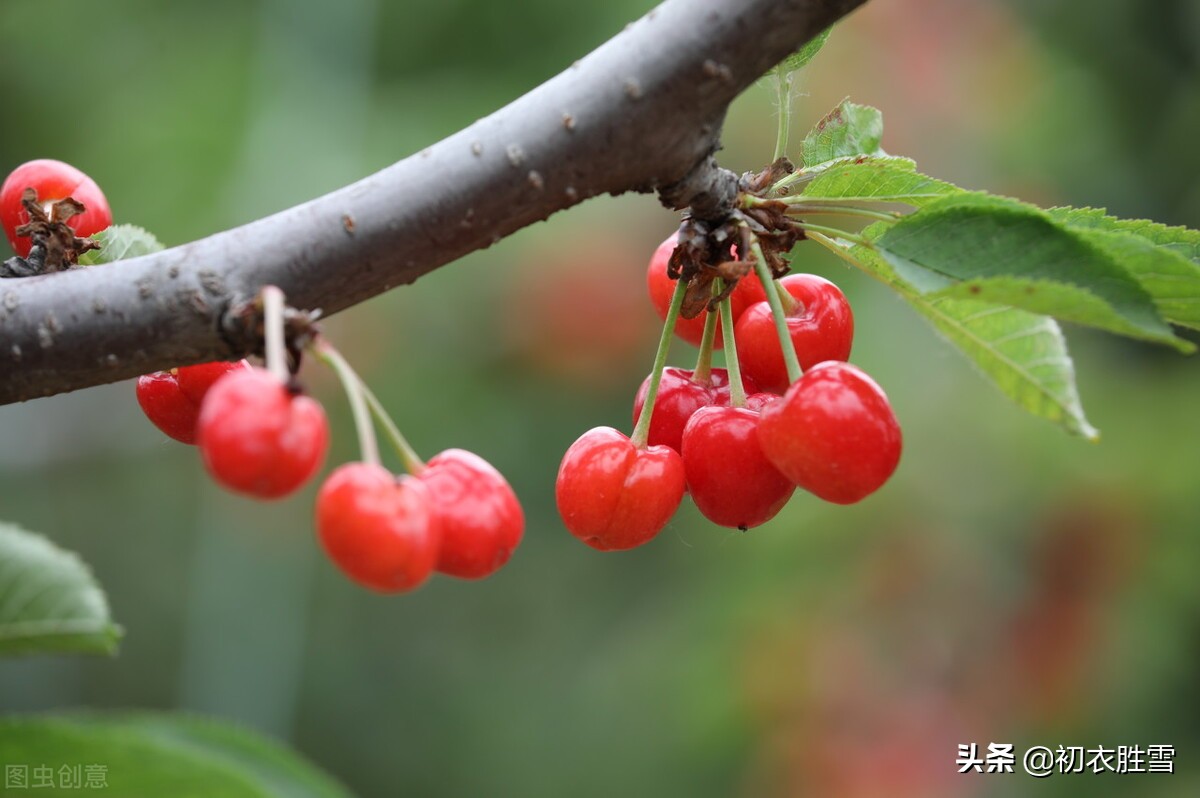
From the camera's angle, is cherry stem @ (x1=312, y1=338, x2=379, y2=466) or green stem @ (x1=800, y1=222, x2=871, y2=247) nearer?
cherry stem @ (x1=312, y1=338, x2=379, y2=466)

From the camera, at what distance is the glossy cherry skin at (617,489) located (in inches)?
49.6

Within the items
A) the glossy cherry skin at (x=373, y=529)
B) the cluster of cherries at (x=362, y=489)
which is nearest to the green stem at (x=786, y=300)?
the cluster of cherries at (x=362, y=489)

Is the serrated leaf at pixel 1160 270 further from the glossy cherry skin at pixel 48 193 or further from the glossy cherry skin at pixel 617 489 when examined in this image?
the glossy cherry skin at pixel 48 193

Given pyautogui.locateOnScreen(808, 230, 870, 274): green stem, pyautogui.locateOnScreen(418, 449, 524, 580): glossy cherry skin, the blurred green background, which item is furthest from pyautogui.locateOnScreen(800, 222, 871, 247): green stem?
the blurred green background

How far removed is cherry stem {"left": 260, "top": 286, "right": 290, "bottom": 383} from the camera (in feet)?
2.99

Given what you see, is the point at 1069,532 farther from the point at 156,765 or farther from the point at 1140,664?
the point at 156,765

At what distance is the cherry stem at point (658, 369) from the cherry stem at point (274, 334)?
1.47 feet

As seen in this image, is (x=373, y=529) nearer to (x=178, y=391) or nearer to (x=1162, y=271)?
(x=178, y=391)

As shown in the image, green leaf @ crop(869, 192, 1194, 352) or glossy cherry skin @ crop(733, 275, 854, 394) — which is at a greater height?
glossy cherry skin @ crop(733, 275, 854, 394)

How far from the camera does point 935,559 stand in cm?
361

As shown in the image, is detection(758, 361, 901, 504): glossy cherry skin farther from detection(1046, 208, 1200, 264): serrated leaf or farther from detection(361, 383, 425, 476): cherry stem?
detection(361, 383, 425, 476): cherry stem

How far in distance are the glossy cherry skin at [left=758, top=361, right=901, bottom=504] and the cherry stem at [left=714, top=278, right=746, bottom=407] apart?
0.46 feet

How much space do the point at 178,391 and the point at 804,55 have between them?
32.7 inches

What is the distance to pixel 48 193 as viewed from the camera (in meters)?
1.31
